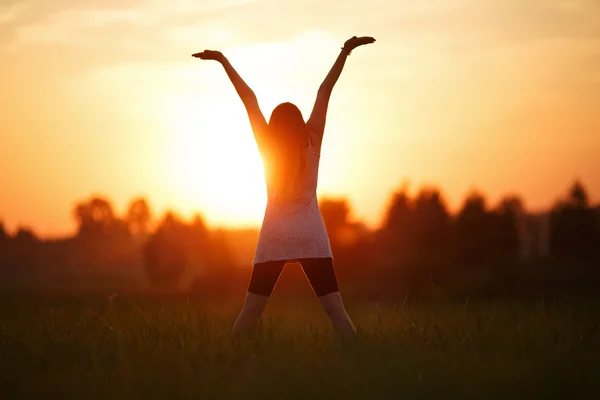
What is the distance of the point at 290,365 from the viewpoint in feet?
18.7

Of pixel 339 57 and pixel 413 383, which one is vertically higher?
pixel 339 57

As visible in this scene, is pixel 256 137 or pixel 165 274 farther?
pixel 165 274

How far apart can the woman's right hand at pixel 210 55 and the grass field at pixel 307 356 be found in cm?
251

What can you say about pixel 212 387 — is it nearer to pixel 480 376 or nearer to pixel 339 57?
pixel 480 376

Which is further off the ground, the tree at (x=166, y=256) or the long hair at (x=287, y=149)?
the long hair at (x=287, y=149)

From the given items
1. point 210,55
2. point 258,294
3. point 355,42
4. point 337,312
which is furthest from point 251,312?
point 355,42

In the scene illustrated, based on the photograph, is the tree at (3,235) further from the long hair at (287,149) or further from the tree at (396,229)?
the long hair at (287,149)

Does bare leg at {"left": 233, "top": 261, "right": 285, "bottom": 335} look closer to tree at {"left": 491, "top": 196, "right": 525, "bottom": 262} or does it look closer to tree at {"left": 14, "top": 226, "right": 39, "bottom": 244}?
tree at {"left": 491, "top": 196, "right": 525, "bottom": 262}

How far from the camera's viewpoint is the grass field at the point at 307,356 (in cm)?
521

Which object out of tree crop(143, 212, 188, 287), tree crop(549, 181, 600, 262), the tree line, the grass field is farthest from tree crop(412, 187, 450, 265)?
the grass field

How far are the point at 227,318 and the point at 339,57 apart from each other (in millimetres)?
3276

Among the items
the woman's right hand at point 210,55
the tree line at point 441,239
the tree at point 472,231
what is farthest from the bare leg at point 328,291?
the tree at point 472,231

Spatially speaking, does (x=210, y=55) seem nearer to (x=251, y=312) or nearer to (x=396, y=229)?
(x=251, y=312)

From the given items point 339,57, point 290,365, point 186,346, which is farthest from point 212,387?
point 339,57
